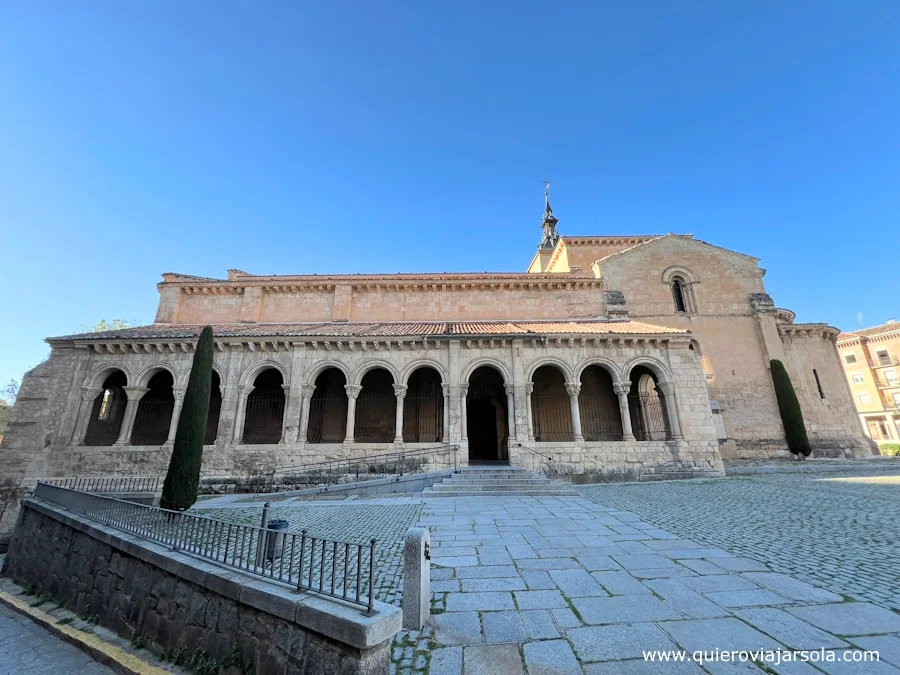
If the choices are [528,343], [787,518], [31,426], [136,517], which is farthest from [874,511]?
[31,426]

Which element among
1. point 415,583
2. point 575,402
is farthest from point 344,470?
point 415,583

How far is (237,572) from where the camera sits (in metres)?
3.77

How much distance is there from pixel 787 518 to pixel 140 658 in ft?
33.3

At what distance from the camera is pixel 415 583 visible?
3.14 m

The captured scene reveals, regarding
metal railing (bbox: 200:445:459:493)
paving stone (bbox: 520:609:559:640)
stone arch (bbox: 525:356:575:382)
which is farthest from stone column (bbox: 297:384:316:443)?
paving stone (bbox: 520:609:559:640)

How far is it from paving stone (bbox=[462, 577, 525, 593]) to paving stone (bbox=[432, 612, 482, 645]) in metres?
0.54

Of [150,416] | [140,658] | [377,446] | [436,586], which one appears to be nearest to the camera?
[436,586]

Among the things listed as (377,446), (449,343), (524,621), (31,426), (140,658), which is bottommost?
(140,658)

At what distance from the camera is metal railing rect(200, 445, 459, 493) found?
12734mm

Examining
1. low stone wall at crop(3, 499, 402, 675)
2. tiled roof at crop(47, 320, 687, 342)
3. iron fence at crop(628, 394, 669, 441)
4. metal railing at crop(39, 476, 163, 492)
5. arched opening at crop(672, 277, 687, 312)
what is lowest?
low stone wall at crop(3, 499, 402, 675)

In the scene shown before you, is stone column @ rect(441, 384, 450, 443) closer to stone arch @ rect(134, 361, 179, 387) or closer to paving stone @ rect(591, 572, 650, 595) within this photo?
paving stone @ rect(591, 572, 650, 595)

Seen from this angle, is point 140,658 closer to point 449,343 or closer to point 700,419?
point 449,343

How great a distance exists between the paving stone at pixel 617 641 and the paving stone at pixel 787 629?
2.80ft

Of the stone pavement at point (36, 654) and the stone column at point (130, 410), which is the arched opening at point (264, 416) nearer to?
the stone column at point (130, 410)
